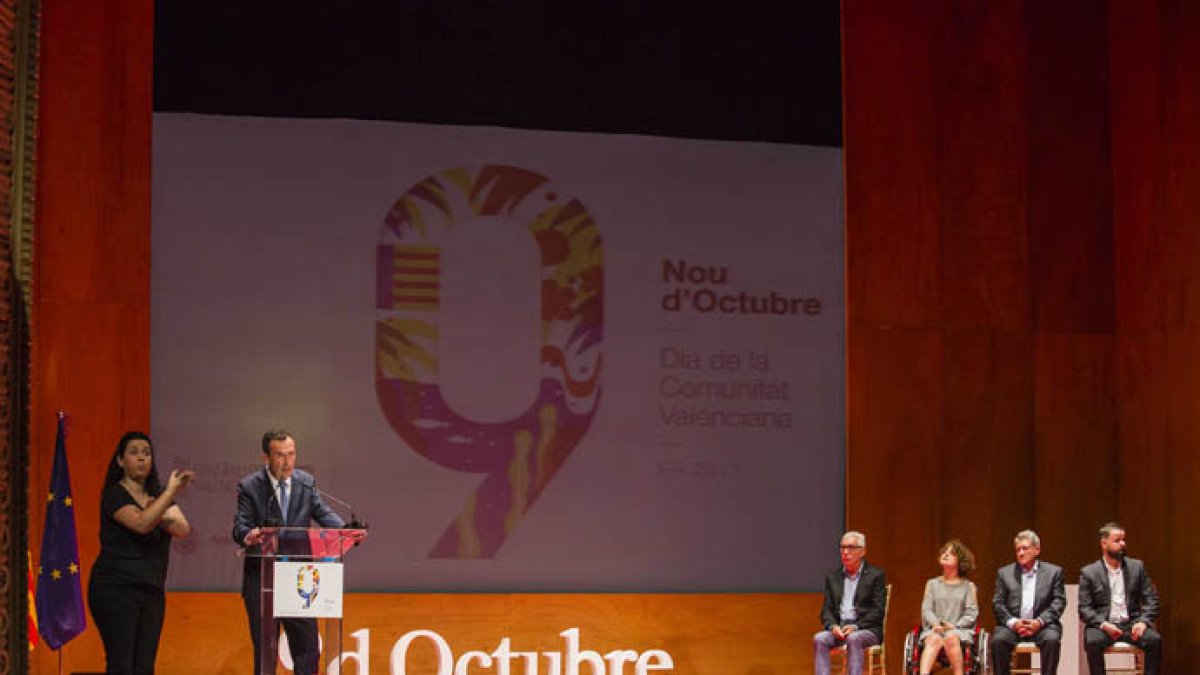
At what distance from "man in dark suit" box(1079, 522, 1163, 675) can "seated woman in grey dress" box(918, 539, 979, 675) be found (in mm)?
624

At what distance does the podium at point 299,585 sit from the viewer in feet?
19.6

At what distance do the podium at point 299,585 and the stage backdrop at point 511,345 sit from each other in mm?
2228

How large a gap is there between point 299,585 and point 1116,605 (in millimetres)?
4592

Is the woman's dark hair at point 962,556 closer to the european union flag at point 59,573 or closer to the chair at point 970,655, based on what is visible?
the chair at point 970,655

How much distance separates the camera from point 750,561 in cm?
880

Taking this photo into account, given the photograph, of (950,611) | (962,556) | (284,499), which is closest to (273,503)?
(284,499)

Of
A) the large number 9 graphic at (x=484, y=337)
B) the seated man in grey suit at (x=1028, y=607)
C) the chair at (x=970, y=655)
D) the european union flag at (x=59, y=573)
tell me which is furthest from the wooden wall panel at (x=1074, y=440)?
the european union flag at (x=59, y=573)

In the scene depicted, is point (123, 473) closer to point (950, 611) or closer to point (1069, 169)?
point (950, 611)

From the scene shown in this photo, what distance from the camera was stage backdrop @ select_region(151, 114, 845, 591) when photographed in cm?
839

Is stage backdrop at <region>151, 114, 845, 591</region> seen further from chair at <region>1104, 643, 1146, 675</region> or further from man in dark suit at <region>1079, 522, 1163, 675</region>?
chair at <region>1104, 643, 1146, 675</region>

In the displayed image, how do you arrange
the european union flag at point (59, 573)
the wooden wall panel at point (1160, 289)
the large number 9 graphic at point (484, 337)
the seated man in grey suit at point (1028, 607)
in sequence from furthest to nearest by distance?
the wooden wall panel at point (1160, 289) < the large number 9 graphic at point (484, 337) < the seated man in grey suit at point (1028, 607) < the european union flag at point (59, 573)

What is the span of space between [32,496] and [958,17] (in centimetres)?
611

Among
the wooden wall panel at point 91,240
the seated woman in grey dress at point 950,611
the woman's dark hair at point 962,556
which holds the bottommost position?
the seated woman in grey dress at point 950,611

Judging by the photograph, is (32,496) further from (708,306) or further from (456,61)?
(708,306)
